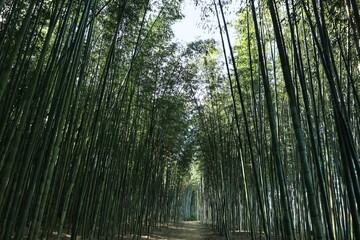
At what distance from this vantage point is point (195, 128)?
10.5 metres

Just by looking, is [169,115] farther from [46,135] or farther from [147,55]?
[46,135]

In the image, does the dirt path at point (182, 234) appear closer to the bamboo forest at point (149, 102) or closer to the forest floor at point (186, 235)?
the forest floor at point (186, 235)

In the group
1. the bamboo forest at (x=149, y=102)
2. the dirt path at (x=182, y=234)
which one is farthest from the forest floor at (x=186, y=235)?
the bamboo forest at (x=149, y=102)

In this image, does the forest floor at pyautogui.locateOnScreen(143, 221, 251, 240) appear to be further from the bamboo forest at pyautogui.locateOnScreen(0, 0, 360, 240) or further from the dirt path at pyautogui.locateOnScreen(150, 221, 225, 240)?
the bamboo forest at pyautogui.locateOnScreen(0, 0, 360, 240)

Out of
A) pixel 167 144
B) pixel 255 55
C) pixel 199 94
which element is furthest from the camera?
pixel 167 144

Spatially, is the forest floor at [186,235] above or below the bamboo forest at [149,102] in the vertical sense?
below

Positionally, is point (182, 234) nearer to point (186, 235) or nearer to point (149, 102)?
point (186, 235)

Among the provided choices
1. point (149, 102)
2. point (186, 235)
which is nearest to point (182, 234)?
point (186, 235)

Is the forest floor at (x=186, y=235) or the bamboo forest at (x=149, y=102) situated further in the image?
the forest floor at (x=186, y=235)

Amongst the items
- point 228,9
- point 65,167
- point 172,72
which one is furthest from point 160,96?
point 65,167

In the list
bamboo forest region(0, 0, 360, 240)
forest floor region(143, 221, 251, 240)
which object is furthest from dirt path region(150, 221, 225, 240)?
bamboo forest region(0, 0, 360, 240)

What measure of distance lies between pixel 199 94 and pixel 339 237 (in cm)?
448

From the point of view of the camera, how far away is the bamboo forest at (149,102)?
2242 mm

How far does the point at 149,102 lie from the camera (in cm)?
732
